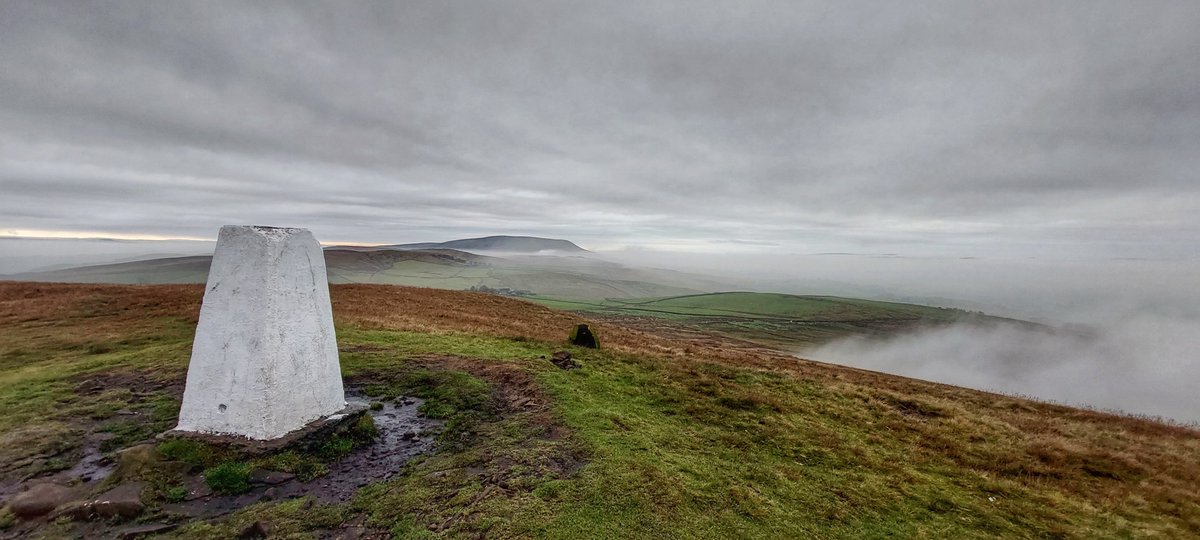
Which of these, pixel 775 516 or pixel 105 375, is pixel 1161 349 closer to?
pixel 775 516

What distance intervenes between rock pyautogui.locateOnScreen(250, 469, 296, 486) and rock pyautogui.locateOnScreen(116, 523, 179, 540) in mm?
1151

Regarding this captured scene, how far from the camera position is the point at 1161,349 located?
114250mm

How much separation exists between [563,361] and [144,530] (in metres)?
9.79

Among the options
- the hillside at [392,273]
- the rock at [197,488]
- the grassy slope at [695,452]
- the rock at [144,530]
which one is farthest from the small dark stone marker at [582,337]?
the hillside at [392,273]

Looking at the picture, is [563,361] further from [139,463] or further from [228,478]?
[139,463]

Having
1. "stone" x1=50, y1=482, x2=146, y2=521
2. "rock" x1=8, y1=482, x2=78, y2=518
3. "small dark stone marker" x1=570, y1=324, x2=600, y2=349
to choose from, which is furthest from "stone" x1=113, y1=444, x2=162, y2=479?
"small dark stone marker" x1=570, y1=324, x2=600, y2=349

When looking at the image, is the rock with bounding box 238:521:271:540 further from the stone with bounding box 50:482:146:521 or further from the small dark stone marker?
the small dark stone marker

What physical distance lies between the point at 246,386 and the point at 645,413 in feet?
26.8

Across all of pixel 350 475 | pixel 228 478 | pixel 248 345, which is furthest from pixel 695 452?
pixel 248 345

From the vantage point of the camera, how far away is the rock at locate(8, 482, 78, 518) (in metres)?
5.84

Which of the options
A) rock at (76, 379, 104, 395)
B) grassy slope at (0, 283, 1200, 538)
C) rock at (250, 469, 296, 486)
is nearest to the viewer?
grassy slope at (0, 283, 1200, 538)

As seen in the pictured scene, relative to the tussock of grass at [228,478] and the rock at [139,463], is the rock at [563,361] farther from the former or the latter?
the rock at [139,463]

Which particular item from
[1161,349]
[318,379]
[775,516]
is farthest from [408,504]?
[1161,349]

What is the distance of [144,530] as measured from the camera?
5.66m
